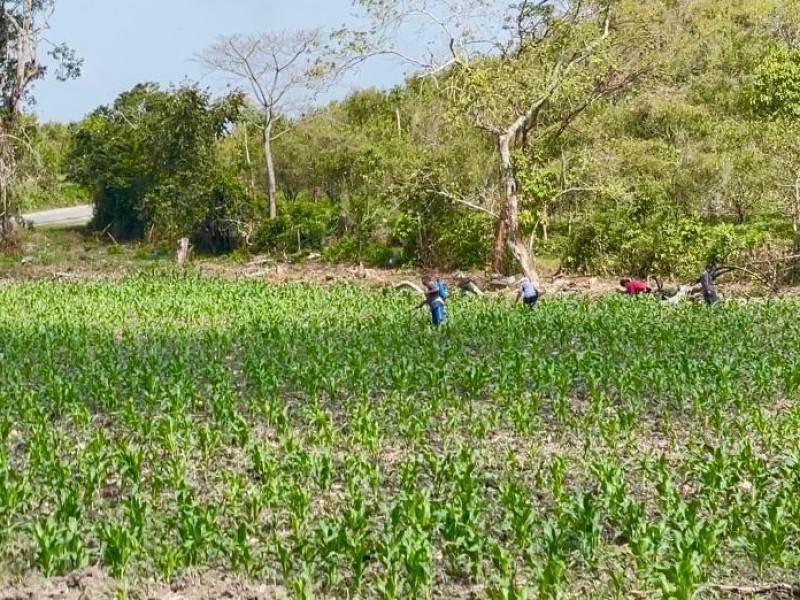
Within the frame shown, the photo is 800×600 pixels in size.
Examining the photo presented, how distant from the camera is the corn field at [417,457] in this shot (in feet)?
17.0

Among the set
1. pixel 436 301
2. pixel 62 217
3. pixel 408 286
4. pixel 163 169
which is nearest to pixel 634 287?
pixel 408 286

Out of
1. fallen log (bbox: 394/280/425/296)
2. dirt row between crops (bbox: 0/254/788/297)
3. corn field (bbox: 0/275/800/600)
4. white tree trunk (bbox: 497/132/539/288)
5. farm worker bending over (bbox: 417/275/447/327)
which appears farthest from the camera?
white tree trunk (bbox: 497/132/539/288)

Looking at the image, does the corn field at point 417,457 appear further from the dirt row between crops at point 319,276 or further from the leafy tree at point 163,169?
the leafy tree at point 163,169

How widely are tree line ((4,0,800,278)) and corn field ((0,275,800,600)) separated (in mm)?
9714

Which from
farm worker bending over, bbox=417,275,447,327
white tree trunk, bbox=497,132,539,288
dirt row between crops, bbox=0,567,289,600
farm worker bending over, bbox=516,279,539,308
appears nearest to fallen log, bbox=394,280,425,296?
white tree trunk, bbox=497,132,539,288

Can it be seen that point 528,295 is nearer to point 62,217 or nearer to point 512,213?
point 512,213

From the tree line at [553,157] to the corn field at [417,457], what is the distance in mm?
9714

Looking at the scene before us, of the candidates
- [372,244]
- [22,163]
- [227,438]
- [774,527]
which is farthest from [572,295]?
[22,163]

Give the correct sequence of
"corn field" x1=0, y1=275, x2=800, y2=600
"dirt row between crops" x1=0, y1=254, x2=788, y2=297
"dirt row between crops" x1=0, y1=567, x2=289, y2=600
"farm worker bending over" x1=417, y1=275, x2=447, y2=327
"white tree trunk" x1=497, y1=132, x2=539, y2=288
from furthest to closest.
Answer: "white tree trunk" x1=497, y1=132, x2=539, y2=288 < "dirt row between crops" x1=0, y1=254, x2=788, y2=297 < "farm worker bending over" x1=417, y1=275, x2=447, y2=327 < "corn field" x1=0, y1=275, x2=800, y2=600 < "dirt row between crops" x1=0, y1=567, x2=289, y2=600

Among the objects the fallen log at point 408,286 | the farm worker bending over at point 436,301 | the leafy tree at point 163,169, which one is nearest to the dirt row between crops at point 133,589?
the farm worker bending over at point 436,301

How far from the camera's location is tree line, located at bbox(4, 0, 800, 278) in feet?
80.0

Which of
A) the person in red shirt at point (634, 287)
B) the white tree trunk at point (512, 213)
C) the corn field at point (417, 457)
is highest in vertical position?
the white tree trunk at point (512, 213)

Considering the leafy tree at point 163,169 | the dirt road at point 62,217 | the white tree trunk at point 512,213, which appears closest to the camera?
the white tree trunk at point 512,213

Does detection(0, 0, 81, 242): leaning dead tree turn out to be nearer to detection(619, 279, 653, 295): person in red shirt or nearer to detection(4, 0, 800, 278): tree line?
detection(4, 0, 800, 278): tree line
